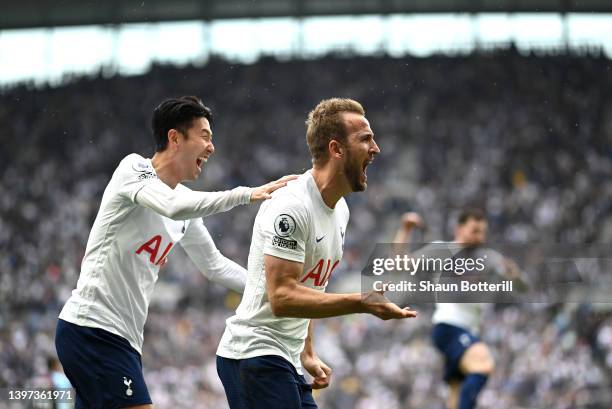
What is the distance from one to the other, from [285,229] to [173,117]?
124 cm

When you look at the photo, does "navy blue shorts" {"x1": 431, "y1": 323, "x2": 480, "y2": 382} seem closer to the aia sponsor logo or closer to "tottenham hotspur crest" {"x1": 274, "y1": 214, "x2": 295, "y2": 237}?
the aia sponsor logo

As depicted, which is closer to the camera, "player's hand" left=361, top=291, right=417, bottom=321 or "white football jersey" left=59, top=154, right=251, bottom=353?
"player's hand" left=361, top=291, right=417, bottom=321

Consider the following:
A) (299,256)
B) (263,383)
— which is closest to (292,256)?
(299,256)

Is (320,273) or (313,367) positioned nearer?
(320,273)

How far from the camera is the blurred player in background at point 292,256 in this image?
346 cm

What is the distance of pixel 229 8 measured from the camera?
2123 cm

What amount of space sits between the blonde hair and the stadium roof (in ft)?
43.4

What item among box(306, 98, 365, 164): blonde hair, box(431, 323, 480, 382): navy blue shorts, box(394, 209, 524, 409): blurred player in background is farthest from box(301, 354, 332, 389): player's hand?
box(431, 323, 480, 382): navy blue shorts

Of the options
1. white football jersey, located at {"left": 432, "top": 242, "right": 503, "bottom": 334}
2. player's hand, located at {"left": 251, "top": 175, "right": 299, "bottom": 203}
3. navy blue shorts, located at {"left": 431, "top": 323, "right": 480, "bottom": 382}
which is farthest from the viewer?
white football jersey, located at {"left": 432, "top": 242, "right": 503, "bottom": 334}

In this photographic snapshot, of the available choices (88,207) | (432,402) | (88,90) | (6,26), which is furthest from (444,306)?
(88,90)

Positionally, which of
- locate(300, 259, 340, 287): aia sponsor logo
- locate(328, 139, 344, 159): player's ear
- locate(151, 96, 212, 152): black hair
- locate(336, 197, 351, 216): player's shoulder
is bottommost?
locate(300, 259, 340, 287): aia sponsor logo

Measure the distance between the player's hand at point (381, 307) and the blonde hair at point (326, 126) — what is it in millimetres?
838

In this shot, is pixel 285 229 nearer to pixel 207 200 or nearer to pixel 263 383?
pixel 207 200

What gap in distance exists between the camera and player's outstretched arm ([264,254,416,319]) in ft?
9.96
